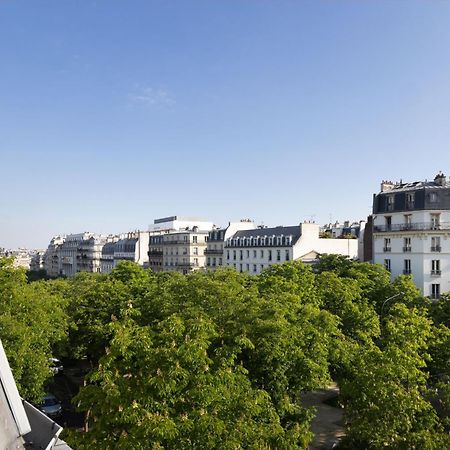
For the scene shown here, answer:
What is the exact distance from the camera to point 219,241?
9194cm

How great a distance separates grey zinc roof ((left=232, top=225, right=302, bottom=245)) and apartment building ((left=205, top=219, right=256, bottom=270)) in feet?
6.55

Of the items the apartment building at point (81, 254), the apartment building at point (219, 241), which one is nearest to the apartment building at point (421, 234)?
the apartment building at point (219, 241)

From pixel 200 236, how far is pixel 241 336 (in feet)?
257

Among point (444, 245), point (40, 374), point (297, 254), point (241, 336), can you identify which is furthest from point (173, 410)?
point (297, 254)

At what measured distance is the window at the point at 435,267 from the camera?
49.1 meters

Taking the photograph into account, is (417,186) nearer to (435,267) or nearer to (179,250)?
(435,267)

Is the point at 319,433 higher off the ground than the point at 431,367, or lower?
lower

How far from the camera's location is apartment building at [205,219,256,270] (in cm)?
9100

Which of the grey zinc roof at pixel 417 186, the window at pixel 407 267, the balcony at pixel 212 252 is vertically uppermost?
the grey zinc roof at pixel 417 186

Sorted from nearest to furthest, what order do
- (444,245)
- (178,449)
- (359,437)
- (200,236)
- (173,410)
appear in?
(178,449) < (173,410) < (359,437) < (444,245) < (200,236)

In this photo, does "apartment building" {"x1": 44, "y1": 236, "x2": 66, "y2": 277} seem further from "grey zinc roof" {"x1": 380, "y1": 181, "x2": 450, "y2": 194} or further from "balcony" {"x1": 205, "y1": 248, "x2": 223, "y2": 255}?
"grey zinc roof" {"x1": 380, "y1": 181, "x2": 450, "y2": 194}

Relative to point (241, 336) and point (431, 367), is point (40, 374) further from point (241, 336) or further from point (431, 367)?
point (431, 367)

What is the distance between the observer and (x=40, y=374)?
20891 mm

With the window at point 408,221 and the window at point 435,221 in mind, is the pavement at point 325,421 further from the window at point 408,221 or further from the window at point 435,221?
the window at point 435,221
